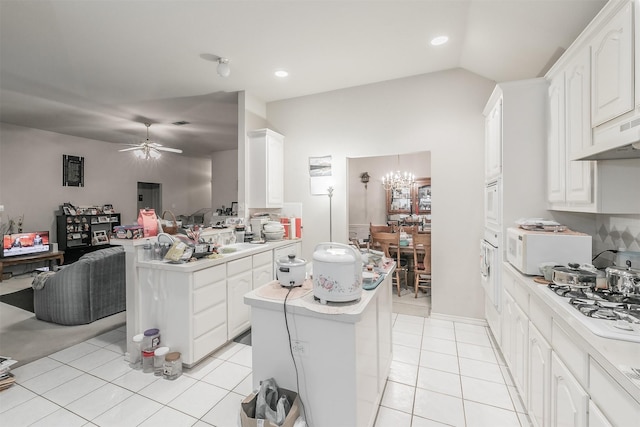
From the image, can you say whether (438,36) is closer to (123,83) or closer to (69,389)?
(123,83)

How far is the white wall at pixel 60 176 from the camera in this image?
5.27 meters

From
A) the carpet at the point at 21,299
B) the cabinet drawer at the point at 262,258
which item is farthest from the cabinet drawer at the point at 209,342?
the carpet at the point at 21,299

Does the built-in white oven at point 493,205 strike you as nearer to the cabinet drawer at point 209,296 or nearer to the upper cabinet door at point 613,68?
the upper cabinet door at point 613,68

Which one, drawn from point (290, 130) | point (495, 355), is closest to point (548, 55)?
point (495, 355)

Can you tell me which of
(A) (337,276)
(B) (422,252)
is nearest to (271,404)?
(A) (337,276)

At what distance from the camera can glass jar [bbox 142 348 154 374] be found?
224 cm

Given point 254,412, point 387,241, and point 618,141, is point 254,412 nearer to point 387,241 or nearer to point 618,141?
point 618,141

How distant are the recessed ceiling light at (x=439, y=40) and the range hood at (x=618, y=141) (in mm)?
1656

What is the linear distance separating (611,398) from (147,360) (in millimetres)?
2777

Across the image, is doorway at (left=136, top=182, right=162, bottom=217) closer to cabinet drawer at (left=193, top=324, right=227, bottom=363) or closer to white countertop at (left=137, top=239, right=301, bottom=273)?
white countertop at (left=137, top=239, right=301, bottom=273)

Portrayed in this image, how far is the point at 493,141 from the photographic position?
261 cm

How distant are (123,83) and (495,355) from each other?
5.20 meters

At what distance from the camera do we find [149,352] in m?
2.24

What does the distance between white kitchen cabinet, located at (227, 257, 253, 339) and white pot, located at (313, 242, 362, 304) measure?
5.02ft
